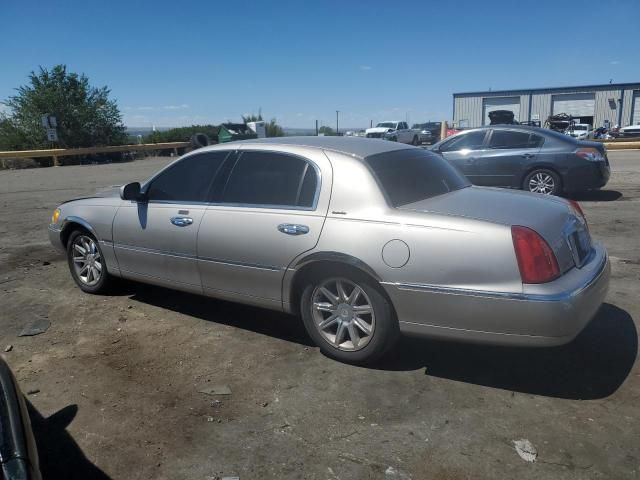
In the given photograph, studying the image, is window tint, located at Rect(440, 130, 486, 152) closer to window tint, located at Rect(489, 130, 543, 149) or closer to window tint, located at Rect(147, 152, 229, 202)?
window tint, located at Rect(489, 130, 543, 149)

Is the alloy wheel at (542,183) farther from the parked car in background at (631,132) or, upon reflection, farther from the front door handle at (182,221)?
the parked car in background at (631,132)

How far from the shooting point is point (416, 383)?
3549 millimetres

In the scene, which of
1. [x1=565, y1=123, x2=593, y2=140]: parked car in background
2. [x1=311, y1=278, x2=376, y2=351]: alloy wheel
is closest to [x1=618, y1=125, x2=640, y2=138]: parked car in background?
[x1=565, y1=123, x2=593, y2=140]: parked car in background

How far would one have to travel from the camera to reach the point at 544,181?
33.4 feet

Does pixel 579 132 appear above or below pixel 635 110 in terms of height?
below

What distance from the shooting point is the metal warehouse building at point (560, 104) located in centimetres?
5266

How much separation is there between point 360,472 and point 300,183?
210 centimetres

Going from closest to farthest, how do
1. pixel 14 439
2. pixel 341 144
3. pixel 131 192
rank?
1. pixel 14 439
2. pixel 341 144
3. pixel 131 192

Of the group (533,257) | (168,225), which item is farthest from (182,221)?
(533,257)

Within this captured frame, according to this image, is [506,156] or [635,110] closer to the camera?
[506,156]

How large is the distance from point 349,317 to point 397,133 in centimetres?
3530

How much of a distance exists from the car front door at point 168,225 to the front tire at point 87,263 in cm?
42

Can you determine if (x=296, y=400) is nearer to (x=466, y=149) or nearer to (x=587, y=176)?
(x=466, y=149)

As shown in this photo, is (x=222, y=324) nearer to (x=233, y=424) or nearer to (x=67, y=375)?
(x=67, y=375)
